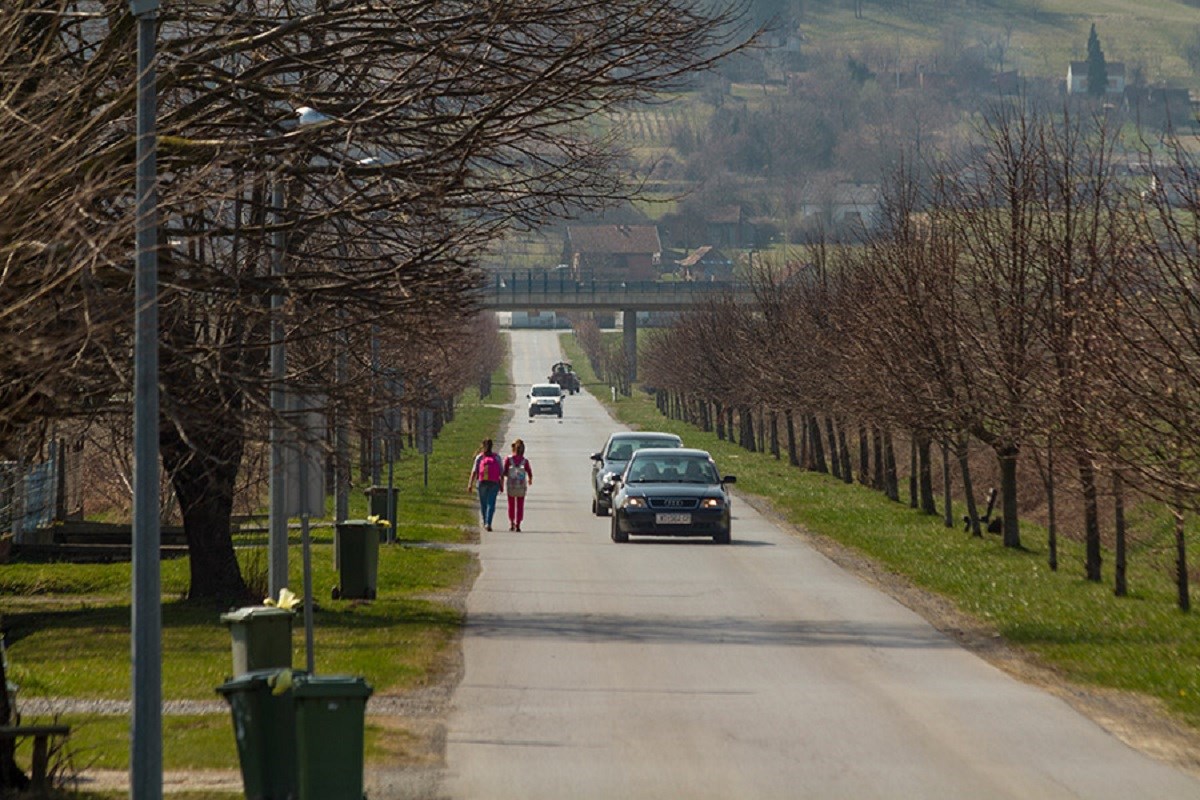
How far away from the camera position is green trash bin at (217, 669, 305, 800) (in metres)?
11.5

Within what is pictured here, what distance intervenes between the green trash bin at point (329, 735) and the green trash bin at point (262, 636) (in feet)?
10.4

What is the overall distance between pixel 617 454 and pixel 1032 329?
1489cm

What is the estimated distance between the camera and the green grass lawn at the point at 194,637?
1422cm

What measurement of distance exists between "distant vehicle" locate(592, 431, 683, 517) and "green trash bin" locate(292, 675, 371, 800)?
29849 millimetres

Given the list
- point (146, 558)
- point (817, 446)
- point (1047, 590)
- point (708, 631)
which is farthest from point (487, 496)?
point (817, 446)

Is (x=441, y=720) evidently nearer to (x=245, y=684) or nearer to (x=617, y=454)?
(x=245, y=684)

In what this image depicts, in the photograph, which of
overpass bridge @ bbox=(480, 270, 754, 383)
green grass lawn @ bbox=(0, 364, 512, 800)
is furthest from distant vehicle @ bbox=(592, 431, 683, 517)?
overpass bridge @ bbox=(480, 270, 754, 383)

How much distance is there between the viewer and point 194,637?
20.4 meters

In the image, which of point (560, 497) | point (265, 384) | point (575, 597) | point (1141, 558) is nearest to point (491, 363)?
point (560, 497)

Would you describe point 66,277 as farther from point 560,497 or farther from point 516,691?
point 560,497

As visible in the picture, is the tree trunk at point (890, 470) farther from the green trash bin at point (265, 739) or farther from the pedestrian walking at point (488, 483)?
the green trash bin at point (265, 739)

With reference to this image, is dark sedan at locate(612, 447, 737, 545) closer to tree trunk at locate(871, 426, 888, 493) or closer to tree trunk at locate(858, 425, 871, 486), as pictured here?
tree trunk at locate(871, 426, 888, 493)

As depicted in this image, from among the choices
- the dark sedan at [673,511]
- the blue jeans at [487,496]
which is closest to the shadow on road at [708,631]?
the dark sedan at [673,511]

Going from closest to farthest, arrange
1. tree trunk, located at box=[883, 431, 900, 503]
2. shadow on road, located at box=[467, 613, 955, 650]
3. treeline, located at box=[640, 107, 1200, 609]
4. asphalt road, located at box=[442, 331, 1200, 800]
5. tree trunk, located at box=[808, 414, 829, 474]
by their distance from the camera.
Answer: asphalt road, located at box=[442, 331, 1200, 800] < treeline, located at box=[640, 107, 1200, 609] < shadow on road, located at box=[467, 613, 955, 650] < tree trunk, located at box=[883, 431, 900, 503] < tree trunk, located at box=[808, 414, 829, 474]
